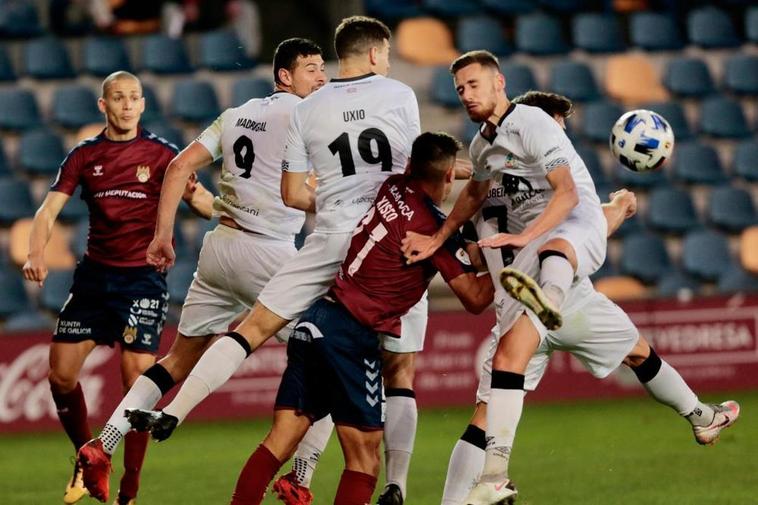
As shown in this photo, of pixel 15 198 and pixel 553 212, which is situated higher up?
pixel 553 212

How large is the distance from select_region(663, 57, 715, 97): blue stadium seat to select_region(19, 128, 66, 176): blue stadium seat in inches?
308

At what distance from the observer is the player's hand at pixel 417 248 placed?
7.27 meters

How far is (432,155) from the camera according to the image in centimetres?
730

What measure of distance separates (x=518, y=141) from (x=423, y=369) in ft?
24.2

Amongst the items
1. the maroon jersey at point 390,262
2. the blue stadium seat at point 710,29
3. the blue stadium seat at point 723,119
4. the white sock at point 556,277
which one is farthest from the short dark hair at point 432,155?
the blue stadium seat at point 710,29

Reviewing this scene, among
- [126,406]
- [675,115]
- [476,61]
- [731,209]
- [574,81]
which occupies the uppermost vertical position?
[476,61]

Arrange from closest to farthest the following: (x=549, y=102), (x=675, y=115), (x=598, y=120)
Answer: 1. (x=549, y=102)
2. (x=598, y=120)
3. (x=675, y=115)

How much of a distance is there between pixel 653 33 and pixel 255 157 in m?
12.0

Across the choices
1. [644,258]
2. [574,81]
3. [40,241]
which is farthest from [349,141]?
[574,81]

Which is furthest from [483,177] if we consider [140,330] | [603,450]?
[603,450]

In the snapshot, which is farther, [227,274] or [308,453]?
[227,274]

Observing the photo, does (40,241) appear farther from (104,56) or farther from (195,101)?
(104,56)

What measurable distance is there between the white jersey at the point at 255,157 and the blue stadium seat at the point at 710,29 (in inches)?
475

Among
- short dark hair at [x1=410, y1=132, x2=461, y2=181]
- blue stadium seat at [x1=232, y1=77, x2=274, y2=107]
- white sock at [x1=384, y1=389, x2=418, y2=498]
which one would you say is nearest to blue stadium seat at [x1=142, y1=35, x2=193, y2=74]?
blue stadium seat at [x1=232, y1=77, x2=274, y2=107]
